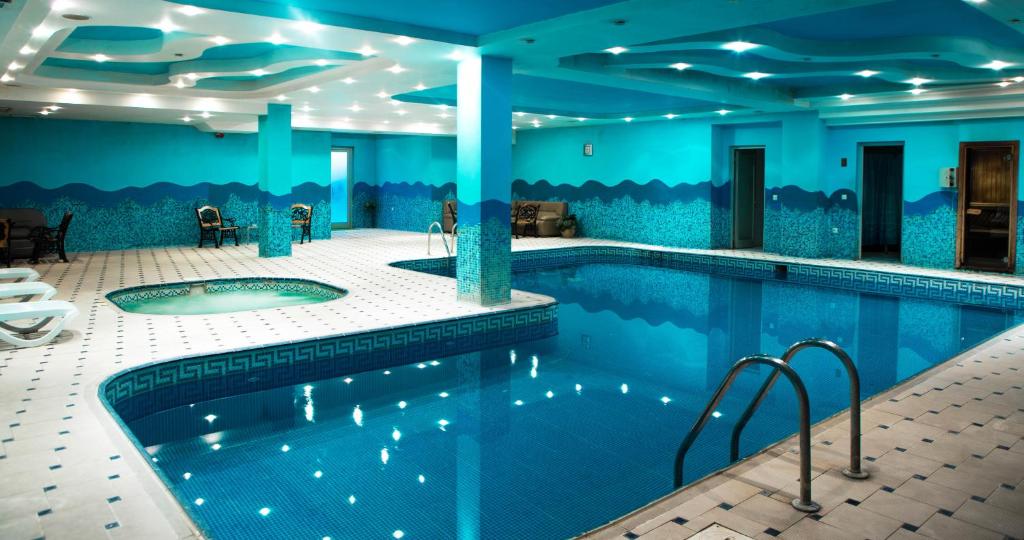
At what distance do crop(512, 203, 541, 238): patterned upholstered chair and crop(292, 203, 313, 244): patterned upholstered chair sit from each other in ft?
15.1

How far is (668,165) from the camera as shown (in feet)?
50.6

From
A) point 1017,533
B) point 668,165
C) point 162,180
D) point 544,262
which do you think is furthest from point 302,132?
point 1017,533

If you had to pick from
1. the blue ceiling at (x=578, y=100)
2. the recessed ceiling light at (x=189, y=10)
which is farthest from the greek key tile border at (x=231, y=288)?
the recessed ceiling light at (x=189, y=10)

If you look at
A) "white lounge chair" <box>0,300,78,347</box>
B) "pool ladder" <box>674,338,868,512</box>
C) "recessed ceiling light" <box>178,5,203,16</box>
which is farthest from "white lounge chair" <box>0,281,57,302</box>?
"pool ladder" <box>674,338,868,512</box>

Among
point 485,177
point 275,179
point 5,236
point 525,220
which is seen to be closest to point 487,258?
point 485,177

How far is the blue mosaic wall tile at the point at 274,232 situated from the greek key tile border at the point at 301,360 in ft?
21.5

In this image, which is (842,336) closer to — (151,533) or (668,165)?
(151,533)

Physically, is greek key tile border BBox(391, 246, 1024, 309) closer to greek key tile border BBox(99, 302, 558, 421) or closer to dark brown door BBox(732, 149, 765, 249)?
dark brown door BBox(732, 149, 765, 249)

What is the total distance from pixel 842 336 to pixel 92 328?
738cm

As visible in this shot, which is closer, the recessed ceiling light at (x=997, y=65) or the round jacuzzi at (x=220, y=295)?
the recessed ceiling light at (x=997, y=65)

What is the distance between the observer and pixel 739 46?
7.69m

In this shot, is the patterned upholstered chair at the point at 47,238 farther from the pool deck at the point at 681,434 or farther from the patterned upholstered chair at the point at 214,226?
the pool deck at the point at 681,434

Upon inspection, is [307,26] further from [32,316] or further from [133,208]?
[133,208]

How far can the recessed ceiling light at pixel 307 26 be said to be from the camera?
6.23 m
